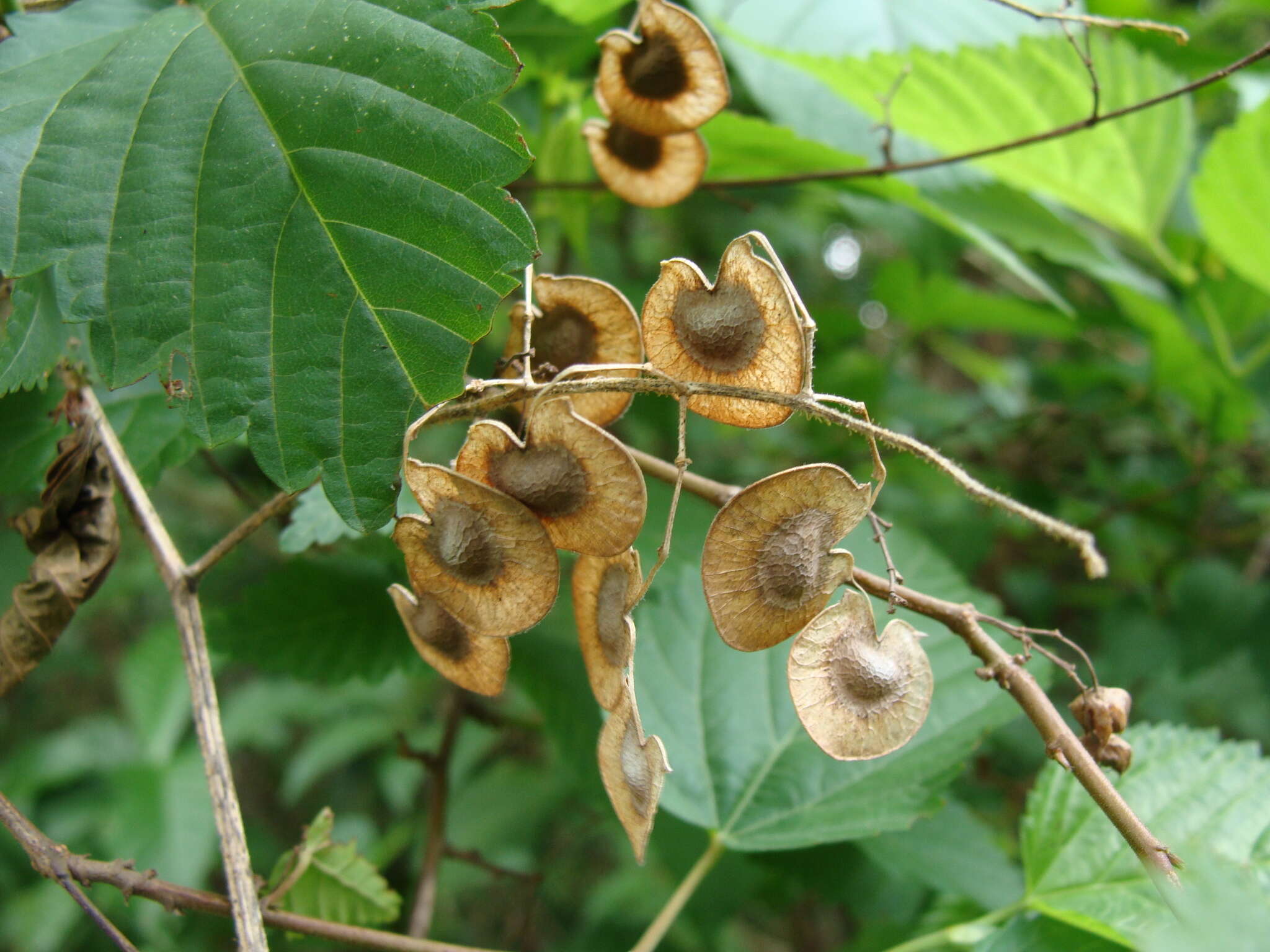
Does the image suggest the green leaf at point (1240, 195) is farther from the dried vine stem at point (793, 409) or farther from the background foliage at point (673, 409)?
the dried vine stem at point (793, 409)

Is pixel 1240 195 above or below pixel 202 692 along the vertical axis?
above

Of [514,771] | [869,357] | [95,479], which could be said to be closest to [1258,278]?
[869,357]

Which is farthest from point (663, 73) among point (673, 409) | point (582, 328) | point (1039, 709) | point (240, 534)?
point (673, 409)

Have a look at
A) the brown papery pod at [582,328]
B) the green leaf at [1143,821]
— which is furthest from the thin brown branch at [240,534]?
the green leaf at [1143,821]

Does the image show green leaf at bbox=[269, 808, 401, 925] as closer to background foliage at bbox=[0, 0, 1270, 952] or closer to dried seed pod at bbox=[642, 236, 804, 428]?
background foliage at bbox=[0, 0, 1270, 952]

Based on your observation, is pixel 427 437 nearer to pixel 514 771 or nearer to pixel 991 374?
pixel 514 771

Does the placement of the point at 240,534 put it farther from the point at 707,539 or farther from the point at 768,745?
the point at 768,745
